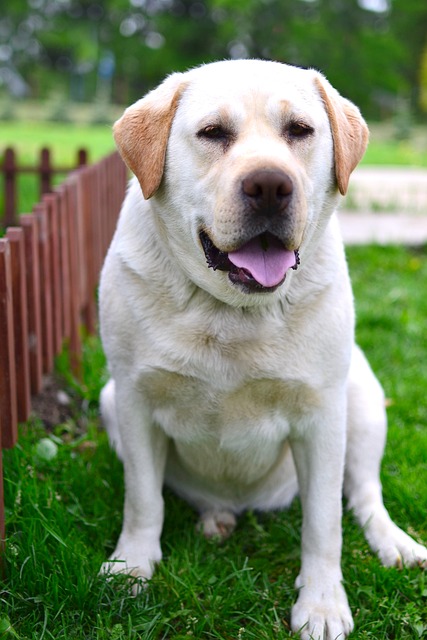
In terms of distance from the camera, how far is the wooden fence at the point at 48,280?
112 inches

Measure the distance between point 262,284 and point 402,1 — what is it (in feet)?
137

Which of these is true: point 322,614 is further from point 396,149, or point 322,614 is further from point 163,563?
point 396,149

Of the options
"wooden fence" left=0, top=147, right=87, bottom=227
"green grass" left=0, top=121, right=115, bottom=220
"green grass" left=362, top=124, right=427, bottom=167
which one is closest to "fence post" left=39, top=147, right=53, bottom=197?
"wooden fence" left=0, top=147, right=87, bottom=227

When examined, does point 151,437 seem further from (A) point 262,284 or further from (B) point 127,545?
(A) point 262,284

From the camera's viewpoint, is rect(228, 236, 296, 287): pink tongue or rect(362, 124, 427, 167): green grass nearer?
rect(228, 236, 296, 287): pink tongue

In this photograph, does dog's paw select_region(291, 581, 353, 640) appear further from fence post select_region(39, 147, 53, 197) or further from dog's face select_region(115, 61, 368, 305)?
fence post select_region(39, 147, 53, 197)

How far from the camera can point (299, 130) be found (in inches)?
99.0

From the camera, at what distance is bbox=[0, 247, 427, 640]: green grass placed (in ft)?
8.48

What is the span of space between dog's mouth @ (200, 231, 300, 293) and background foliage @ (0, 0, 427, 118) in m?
34.6

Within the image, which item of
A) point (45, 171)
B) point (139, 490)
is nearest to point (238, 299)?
point (139, 490)

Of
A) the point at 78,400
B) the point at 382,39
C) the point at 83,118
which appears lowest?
the point at 83,118

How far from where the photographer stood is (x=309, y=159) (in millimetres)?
2525

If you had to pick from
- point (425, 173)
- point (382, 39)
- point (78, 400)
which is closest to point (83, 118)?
point (382, 39)

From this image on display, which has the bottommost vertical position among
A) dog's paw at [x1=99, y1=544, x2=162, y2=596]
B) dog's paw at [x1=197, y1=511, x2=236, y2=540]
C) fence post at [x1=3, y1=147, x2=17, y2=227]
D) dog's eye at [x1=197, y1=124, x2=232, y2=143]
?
fence post at [x1=3, y1=147, x2=17, y2=227]
